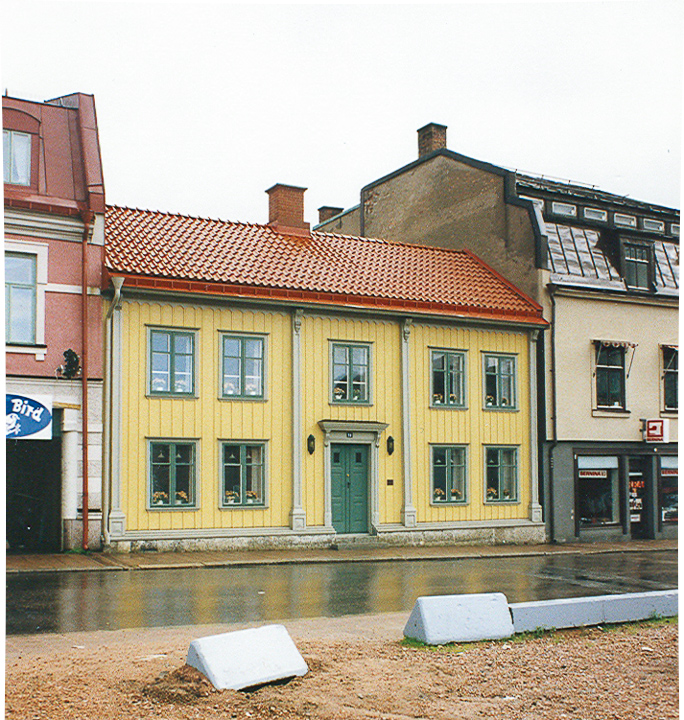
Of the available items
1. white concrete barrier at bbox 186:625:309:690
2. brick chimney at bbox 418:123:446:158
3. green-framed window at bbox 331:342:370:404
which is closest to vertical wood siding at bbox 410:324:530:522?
green-framed window at bbox 331:342:370:404

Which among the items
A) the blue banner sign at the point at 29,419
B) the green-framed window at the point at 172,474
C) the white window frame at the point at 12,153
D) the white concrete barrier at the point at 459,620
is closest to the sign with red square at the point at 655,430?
the green-framed window at the point at 172,474

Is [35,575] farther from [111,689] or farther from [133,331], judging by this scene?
[111,689]

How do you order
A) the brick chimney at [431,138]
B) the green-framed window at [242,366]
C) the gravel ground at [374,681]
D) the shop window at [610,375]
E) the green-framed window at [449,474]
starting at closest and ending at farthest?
the gravel ground at [374,681] → the green-framed window at [242,366] → the green-framed window at [449,474] → the shop window at [610,375] → the brick chimney at [431,138]

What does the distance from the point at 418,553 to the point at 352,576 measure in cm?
510

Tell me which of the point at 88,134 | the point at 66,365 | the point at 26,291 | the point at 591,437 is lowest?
the point at 591,437

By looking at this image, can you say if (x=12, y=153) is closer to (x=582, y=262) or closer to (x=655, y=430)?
(x=582, y=262)

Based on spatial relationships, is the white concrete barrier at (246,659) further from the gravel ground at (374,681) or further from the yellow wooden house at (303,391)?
the yellow wooden house at (303,391)

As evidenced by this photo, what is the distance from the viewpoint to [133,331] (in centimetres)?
2052

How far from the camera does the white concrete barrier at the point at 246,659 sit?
23.3ft

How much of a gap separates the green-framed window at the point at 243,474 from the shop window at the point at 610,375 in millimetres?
10442

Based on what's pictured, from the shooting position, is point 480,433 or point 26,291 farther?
point 480,433

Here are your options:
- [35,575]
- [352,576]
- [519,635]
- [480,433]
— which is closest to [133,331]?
[35,575]

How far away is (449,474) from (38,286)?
11228mm

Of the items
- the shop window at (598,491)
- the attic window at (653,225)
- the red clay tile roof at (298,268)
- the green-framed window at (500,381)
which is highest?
the attic window at (653,225)
